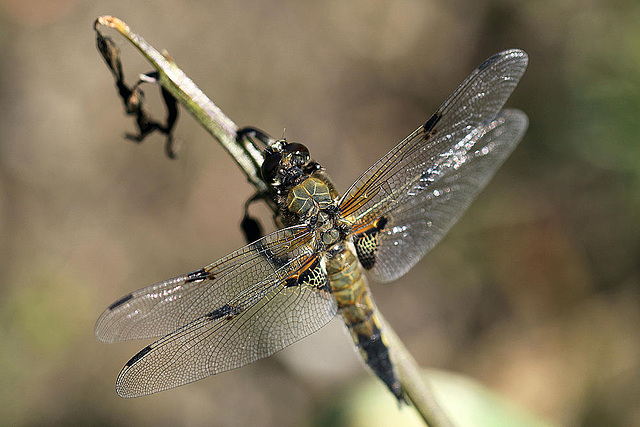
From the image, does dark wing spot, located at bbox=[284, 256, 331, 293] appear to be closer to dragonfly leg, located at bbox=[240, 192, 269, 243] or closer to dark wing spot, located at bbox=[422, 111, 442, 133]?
dragonfly leg, located at bbox=[240, 192, 269, 243]

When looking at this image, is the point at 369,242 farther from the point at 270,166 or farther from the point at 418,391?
the point at 418,391

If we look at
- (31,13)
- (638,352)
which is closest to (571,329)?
(638,352)

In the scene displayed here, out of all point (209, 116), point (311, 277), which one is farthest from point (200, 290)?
point (209, 116)

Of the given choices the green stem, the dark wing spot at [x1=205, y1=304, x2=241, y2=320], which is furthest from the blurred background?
the green stem

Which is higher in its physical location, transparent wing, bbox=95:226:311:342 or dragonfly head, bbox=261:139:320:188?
dragonfly head, bbox=261:139:320:188

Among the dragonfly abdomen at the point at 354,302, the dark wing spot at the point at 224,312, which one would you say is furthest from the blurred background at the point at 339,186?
the dark wing spot at the point at 224,312

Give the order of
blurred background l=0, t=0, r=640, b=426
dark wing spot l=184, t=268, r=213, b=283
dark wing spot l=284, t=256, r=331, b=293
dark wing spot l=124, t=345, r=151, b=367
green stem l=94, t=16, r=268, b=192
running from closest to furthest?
green stem l=94, t=16, r=268, b=192, dark wing spot l=124, t=345, r=151, b=367, dark wing spot l=184, t=268, r=213, b=283, dark wing spot l=284, t=256, r=331, b=293, blurred background l=0, t=0, r=640, b=426

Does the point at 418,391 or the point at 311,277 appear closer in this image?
the point at 418,391
